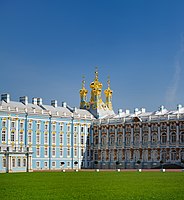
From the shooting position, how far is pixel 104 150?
249ft

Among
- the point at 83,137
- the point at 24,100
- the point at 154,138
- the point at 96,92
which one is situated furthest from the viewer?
the point at 96,92

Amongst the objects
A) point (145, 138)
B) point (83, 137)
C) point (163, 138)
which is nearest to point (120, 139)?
point (145, 138)

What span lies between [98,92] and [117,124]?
10.6 metres

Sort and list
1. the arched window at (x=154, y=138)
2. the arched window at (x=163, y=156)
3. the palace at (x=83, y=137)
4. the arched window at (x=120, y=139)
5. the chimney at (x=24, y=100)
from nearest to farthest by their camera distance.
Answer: the palace at (x=83, y=137) → the arched window at (x=163, y=156) → the arched window at (x=154, y=138) → the chimney at (x=24, y=100) → the arched window at (x=120, y=139)

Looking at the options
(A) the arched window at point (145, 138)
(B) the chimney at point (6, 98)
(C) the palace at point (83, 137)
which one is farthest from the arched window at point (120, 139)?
(B) the chimney at point (6, 98)

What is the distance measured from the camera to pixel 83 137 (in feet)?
250

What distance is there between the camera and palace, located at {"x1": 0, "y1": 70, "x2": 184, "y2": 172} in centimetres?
6562

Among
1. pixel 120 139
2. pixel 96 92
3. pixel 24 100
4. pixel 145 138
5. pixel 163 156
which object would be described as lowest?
pixel 163 156

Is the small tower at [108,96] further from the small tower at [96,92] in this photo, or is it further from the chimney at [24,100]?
the chimney at [24,100]

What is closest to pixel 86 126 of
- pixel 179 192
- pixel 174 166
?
pixel 174 166

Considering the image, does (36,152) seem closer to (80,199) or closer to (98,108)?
(98,108)

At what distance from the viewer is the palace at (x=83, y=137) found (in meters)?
65.6

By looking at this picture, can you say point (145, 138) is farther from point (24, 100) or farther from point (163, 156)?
point (24, 100)

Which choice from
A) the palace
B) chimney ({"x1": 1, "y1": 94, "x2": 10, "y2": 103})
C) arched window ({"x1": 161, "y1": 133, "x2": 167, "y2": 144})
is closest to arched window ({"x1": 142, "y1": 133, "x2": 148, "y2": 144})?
the palace
